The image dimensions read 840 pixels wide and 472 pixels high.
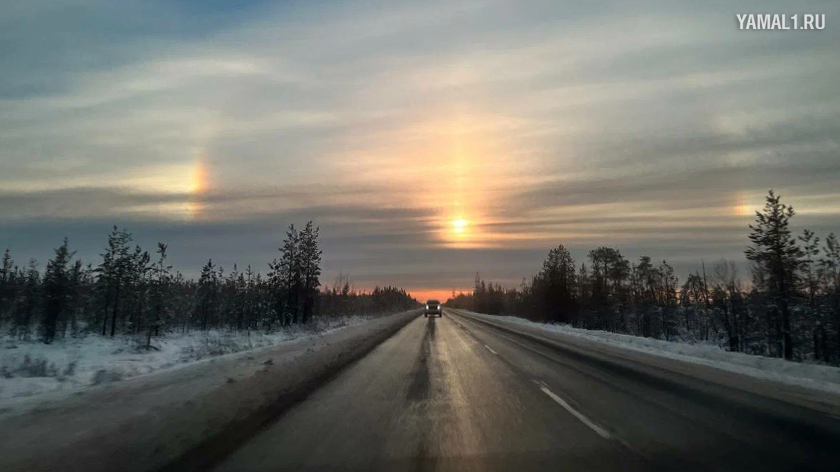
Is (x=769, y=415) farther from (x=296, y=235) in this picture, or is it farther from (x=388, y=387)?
(x=296, y=235)

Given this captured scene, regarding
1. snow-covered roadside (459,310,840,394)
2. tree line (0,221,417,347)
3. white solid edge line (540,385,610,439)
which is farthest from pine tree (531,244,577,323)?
white solid edge line (540,385,610,439)

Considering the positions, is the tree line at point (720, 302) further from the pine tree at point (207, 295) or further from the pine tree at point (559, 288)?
the pine tree at point (207, 295)

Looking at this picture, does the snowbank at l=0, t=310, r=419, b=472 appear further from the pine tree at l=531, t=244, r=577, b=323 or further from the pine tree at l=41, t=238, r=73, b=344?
the pine tree at l=531, t=244, r=577, b=323

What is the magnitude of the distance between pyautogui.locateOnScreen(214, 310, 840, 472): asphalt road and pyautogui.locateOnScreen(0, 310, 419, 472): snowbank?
573 millimetres

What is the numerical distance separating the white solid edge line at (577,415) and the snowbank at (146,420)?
490 centimetres

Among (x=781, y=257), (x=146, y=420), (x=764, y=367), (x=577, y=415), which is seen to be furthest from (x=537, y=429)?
(x=781, y=257)

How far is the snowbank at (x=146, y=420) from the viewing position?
5969 millimetres

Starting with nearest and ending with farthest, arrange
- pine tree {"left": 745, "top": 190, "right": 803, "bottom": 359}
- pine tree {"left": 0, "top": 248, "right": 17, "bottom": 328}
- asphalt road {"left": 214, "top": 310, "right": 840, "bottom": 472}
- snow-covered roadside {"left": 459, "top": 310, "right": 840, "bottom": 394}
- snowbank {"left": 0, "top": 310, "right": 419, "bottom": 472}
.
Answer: snowbank {"left": 0, "top": 310, "right": 419, "bottom": 472} < asphalt road {"left": 214, "top": 310, "right": 840, "bottom": 472} < snow-covered roadside {"left": 459, "top": 310, "right": 840, "bottom": 394} < pine tree {"left": 745, "top": 190, "right": 803, "bottom": 359} < pine tree {"left": 0, "top": 248, "right": 17, "bottom": 328}

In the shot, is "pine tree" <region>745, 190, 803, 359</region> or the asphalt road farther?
"pine tree" <region>745, 190, 803, 359</region>

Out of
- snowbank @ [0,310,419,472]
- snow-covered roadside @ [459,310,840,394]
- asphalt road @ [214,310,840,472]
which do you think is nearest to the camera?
snowbank @ [0,310,419,472]

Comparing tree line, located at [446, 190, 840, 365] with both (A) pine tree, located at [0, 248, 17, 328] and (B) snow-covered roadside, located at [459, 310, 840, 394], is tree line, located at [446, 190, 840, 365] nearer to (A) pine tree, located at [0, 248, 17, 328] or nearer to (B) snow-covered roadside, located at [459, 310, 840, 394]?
(B) snow-covered roadside, located at [459, 310, 840, 394]

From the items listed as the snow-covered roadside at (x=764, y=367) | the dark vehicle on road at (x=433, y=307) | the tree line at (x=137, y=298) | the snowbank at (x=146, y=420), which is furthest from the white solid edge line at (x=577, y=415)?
the dark vehicle on road at (x=433, y=307)

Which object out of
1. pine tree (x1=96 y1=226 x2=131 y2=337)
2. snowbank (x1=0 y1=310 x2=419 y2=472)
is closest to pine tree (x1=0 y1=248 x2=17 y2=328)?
pine tree (x1=96 y1=226 x2=131 y2=337)

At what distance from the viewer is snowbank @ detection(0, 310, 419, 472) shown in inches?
235
